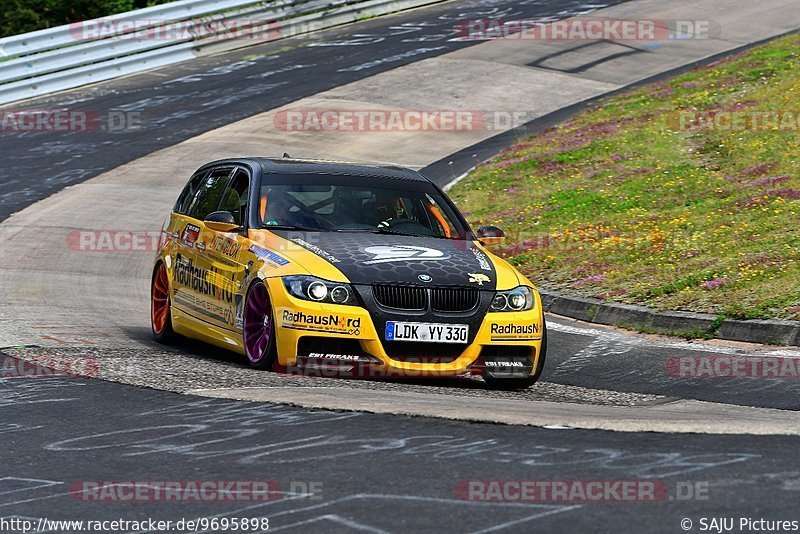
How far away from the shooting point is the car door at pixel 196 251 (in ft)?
35.7

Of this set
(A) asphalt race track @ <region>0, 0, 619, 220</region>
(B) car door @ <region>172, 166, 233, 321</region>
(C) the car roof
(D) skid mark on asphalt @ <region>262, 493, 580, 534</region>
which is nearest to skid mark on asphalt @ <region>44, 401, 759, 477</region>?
(D) skid mark on asphalt @ <region>262, 493, 580, 534</region>

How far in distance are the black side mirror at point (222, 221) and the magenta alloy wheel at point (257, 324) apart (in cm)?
86

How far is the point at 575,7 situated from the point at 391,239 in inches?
1108

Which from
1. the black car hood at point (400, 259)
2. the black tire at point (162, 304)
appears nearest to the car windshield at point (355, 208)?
the black car hood at point (400, 259)

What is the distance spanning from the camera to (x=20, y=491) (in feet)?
20.2

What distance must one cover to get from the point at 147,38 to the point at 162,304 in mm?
20768

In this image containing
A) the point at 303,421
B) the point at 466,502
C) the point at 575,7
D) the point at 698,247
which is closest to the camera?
the point at 466,502

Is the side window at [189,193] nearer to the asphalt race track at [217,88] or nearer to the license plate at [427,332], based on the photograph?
the license plate at [427,332]

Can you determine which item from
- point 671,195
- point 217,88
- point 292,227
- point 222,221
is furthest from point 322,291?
point 217,88

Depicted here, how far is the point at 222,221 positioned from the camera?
1042 cm

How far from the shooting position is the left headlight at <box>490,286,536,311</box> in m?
9.55

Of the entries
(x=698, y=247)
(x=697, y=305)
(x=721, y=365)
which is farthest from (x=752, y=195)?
(x=721, y=365)

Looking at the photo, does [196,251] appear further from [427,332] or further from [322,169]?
Answer: [427,332]

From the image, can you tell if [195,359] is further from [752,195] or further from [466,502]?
[752,195]
